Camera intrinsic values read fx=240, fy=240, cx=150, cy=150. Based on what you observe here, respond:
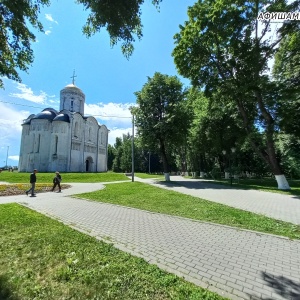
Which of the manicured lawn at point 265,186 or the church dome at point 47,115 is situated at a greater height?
the church dome at point 47,115

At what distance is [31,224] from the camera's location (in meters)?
7.05

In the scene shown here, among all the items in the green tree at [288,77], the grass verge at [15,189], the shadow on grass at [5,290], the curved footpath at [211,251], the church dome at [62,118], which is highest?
the church dome at [62,118]

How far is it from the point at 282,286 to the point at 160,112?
2632 cm

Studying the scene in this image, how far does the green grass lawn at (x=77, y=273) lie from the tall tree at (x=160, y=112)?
22.3 meters

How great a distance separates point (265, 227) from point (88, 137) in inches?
1989

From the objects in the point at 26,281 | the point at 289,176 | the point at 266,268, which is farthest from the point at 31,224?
the point at 289,176

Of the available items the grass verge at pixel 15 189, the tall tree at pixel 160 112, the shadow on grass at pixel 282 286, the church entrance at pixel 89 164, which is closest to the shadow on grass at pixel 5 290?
the shadow on grass at pixel 282 286

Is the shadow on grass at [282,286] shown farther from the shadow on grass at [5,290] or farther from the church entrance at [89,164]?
the church entrance at [89,164]

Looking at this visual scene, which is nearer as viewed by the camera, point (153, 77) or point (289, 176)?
point (153, 77)

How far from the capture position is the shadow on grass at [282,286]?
3.38 m

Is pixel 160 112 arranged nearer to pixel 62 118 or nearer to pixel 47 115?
pixel 62 118

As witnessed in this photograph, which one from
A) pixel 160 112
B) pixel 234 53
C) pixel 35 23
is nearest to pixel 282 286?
pixel 35 23

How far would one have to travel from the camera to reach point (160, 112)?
29.1 m

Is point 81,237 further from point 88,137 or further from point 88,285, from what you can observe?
point 88,137
